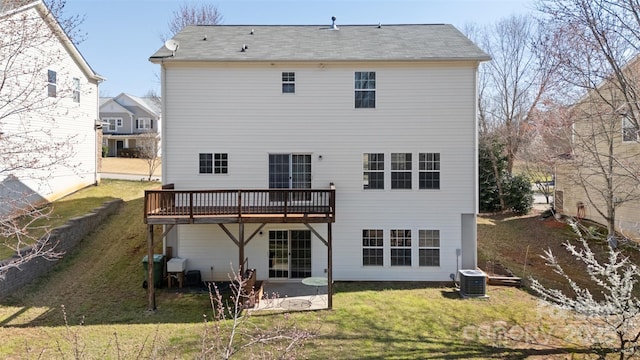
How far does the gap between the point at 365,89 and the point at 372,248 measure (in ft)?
17.7

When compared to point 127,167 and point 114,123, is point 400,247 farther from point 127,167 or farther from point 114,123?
point 114,123

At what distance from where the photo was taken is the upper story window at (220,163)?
1304cm

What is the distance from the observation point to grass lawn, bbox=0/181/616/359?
8.29 m

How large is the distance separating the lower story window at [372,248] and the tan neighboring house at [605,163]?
6941mm

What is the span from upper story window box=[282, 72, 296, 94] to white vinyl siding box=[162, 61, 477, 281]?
0.16 meters

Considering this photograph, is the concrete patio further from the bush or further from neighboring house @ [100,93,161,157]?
neighboring house @ [100,93,161,157]

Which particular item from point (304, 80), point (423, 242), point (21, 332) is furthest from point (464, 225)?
point (21, 332)

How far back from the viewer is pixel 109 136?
129ft

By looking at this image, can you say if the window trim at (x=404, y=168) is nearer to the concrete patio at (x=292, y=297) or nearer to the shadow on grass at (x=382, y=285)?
the shadow on grass at (x=382, y=285)

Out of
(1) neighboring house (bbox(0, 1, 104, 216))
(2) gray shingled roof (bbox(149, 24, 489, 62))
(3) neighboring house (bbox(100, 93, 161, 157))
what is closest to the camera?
(1) neighboring house (bbox(0, 1, 104, 216))

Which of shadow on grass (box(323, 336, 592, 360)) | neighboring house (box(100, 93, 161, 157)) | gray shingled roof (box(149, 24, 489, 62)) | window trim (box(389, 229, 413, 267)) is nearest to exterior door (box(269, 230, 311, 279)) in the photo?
window trim (box(389, 229, 413, 267))

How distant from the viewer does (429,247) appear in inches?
513

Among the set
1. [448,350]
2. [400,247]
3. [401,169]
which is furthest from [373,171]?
[448,350]

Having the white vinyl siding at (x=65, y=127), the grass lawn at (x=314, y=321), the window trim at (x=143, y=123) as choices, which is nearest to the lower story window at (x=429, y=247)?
the grass lawn at (x=314, y=321)
